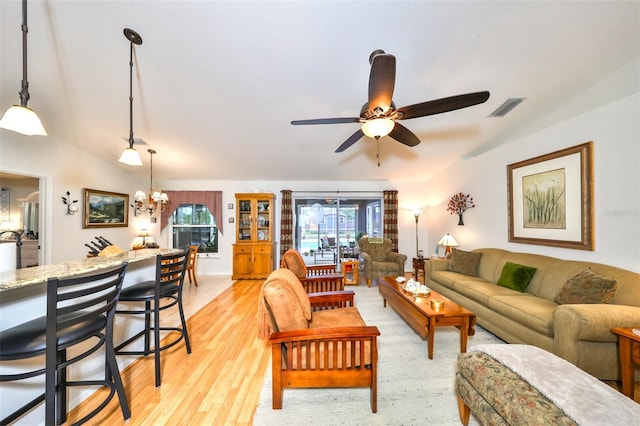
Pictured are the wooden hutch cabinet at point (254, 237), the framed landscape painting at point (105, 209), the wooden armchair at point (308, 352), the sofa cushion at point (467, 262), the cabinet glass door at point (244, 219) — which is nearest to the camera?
the wooden armchair at point (308, 352)

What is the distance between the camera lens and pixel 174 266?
6.16ft

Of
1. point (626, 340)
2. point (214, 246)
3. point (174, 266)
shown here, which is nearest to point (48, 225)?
point (214, 246)

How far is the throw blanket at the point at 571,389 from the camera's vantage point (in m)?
0.95

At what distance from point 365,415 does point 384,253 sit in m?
3.55

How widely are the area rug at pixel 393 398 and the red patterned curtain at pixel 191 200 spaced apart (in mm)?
4233

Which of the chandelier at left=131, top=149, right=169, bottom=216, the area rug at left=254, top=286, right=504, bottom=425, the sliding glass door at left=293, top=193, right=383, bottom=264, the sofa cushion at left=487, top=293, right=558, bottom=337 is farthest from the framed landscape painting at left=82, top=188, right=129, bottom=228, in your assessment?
the sofa cushion at left=487, top=293, right=558, bottom=337

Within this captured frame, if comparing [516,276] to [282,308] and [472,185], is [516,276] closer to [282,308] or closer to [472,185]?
[472,185]

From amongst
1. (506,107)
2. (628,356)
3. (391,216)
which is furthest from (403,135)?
(391,216)

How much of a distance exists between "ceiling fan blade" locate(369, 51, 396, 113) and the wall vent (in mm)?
2036

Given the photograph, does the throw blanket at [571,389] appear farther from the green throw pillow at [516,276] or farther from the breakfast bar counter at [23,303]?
the breakfast bar counter at [23,303]

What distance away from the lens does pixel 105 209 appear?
4.25m

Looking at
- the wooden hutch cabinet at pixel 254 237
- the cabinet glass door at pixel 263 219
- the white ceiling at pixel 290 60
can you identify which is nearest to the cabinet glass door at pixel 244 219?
the wooden hutch cabinet at pixel 254 237

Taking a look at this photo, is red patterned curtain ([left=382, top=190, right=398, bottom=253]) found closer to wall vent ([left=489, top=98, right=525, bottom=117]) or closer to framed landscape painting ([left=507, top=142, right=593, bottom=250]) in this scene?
framed landscape painting ([left=507, top=142, right=593, bottom=250])

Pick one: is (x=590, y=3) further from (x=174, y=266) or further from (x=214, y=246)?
(x=214, y=246)
